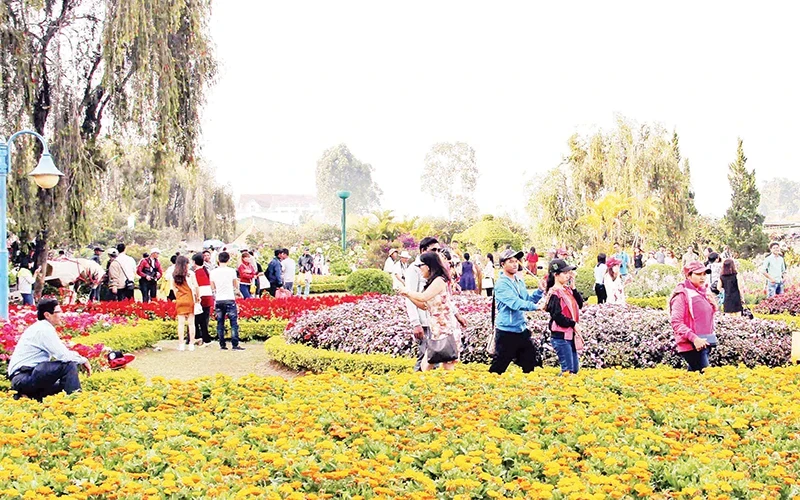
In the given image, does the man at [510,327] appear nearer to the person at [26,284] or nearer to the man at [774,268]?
the man at [774,268]

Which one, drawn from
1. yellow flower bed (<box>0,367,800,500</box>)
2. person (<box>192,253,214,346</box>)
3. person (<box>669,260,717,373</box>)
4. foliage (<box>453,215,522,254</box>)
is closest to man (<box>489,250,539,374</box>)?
yellow flower bed (<box>0,367,800,500</box>)

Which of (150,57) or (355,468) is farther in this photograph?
(150,57)

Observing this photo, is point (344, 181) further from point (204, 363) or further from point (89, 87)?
point (204, 363)

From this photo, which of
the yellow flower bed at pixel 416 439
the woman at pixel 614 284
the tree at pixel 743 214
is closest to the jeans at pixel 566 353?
the yellow flower bed at pixel 416 439

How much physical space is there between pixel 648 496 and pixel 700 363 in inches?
163

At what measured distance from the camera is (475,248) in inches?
1265

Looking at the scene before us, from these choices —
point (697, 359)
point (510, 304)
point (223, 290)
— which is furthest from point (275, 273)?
point (697, 359)

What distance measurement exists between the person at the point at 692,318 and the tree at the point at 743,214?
33.3 metres

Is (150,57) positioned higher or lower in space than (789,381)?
higher

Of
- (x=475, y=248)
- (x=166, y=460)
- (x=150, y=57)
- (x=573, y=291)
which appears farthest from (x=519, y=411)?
(x=475, y=248)

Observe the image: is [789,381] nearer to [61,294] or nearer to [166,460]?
[166,460]

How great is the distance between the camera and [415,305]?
768 centimetres

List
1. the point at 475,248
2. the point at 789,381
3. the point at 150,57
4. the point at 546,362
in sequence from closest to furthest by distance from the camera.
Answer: the point at 789,381, the point at 546,362, the point at 150,57, the point at 475,248

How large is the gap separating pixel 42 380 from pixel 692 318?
5658 millimetres
